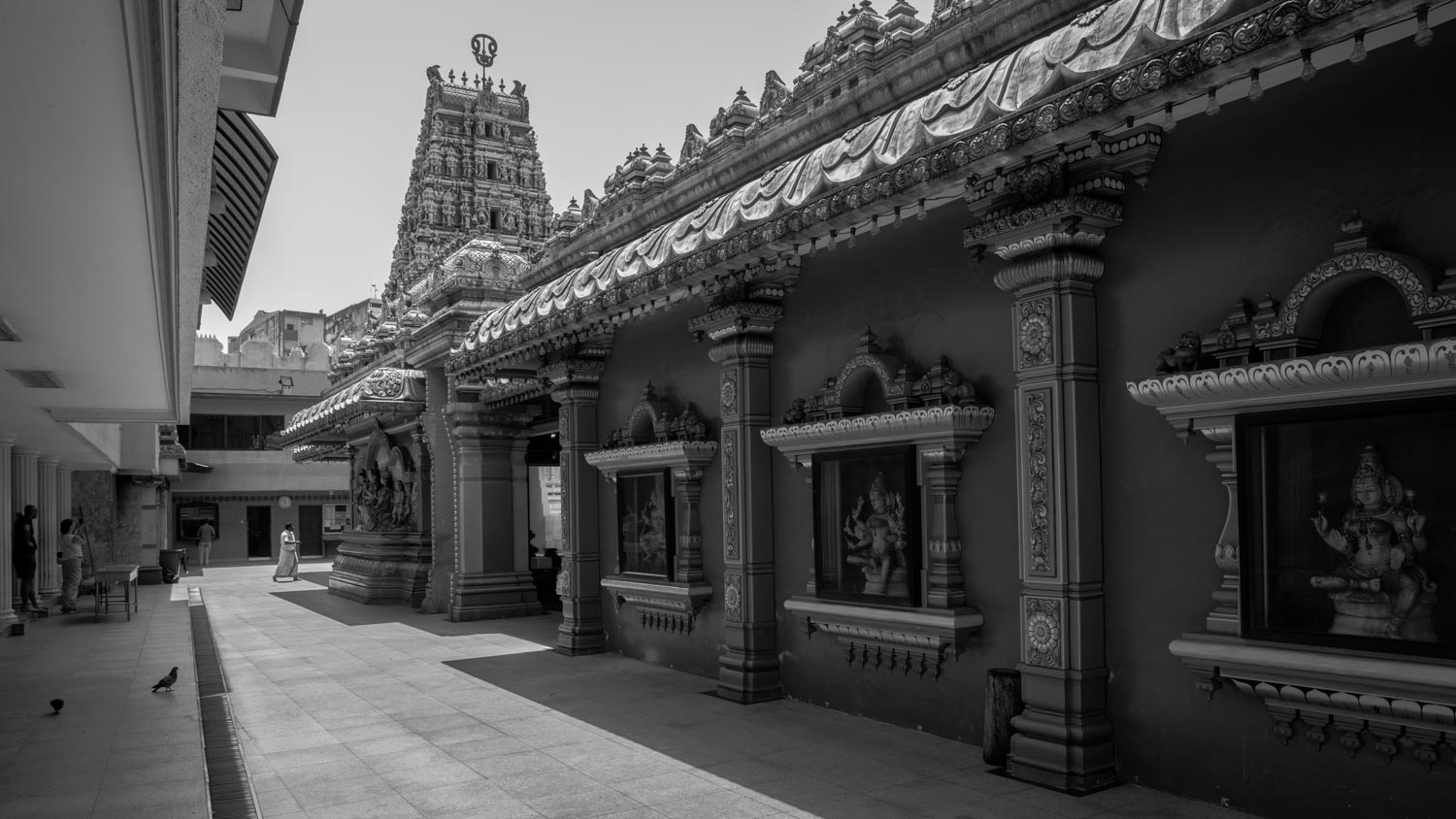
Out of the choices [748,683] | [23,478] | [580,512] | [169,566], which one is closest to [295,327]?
[169,566]

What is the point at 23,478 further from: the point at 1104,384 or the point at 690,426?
the point at 1104,384

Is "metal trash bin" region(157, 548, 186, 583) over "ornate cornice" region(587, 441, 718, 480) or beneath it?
beneath

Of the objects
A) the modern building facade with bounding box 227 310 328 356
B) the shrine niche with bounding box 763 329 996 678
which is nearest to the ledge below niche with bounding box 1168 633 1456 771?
the shrine niche with bounding box 763 329 996 678

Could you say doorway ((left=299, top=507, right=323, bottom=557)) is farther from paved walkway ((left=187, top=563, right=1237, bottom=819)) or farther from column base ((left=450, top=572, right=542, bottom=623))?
paved walkway ((left=187, top=563, right=1237, bottom=819))

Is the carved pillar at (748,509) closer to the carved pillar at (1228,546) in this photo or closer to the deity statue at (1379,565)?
the carved pillar at (1228,546)

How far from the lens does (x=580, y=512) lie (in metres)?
11.8

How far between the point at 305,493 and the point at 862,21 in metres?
36.3

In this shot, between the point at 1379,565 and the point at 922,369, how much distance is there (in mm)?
3201

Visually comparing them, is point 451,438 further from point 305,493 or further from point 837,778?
point 305,493

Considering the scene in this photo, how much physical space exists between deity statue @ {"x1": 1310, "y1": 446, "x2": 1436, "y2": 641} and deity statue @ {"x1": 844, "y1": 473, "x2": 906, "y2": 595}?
289 centimetres

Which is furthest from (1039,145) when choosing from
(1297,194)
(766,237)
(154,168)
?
(154,168)

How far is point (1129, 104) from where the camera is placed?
4453 millimetres

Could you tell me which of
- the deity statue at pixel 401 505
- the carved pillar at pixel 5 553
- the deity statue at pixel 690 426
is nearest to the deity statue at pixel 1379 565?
the deity statue at pixel 690 426

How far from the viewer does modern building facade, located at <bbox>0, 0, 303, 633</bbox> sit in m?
2.95
